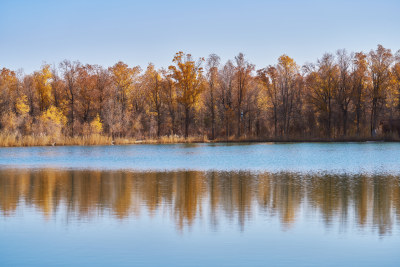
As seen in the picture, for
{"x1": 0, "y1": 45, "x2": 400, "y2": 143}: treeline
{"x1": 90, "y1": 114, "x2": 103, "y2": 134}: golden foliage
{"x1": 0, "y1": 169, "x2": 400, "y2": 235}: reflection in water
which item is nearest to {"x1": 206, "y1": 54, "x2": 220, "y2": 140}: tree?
{"x1": 0, "y1": 45, "x2": 400, "y2": 143}: treeline

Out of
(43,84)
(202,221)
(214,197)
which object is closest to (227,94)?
(43,84)

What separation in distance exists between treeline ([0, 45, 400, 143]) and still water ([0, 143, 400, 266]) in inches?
1674

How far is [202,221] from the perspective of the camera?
11.6m

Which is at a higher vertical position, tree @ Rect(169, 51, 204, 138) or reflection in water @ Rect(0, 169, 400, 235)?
tree @ Rect(169, 51, 204, 138)

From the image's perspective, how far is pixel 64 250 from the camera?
911cm

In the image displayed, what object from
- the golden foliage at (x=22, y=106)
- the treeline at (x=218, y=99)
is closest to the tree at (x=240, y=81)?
the treeline at (x=218, y=99)

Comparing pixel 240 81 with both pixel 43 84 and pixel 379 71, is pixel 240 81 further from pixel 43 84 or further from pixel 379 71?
pixel 43 84

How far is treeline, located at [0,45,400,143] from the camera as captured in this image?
6344 cm

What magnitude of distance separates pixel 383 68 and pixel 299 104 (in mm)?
12332

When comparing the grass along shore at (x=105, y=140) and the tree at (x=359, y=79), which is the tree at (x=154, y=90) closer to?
the grass along shore at (x=105, y=140)

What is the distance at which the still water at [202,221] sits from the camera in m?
8.65

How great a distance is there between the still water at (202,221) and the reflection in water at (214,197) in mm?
30

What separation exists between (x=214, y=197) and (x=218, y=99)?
190 feet

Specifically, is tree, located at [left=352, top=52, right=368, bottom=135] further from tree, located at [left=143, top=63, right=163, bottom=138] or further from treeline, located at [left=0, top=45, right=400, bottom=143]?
tree, located at [left=143, top=63, right=163, bottom=138]
